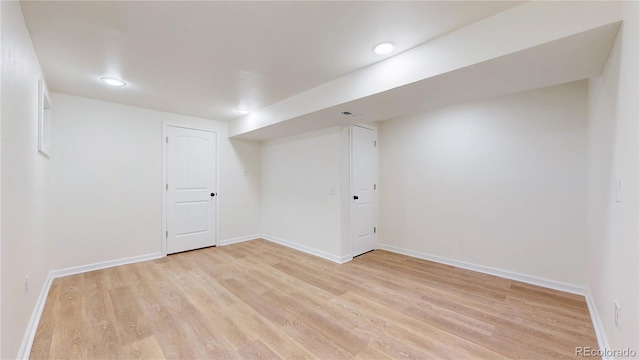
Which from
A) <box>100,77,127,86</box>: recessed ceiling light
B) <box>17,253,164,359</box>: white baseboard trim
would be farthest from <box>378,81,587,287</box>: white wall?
<box>17,253,164,359</box>: white baseboard trim

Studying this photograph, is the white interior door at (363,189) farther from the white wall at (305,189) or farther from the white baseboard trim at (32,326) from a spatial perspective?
the white baseboard trim at (32,326)

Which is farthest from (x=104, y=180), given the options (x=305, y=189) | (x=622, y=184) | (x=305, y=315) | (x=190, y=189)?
(x=622, y=184)

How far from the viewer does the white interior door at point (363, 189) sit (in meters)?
3.91

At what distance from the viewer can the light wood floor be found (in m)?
1.80

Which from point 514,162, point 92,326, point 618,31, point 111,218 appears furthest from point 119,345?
point 514,162

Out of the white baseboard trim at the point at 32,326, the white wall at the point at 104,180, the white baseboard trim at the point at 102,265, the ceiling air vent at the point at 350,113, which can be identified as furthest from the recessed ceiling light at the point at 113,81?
the ceiling air vent at the point at 350,113

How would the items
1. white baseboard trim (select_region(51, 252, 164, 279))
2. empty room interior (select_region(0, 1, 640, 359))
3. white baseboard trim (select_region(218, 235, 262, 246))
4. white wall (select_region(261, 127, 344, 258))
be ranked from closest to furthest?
empty room interior (select_region(0, 1, 640, 359)) < white baseboard trim (select_region(51, 252, 164, 279)) < white wall (select_region(261, 127, 344, 258)) < white baseboard trim (select_region(218, 235, 262, 246))

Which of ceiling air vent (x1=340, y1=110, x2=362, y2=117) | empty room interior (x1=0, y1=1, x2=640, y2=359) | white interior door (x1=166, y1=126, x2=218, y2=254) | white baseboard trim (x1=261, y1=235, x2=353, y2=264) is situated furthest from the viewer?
white interior door (x1=166, y1=126, x2=218, y2=254)

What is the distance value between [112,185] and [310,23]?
3492mm

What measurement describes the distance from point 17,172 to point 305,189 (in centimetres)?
316

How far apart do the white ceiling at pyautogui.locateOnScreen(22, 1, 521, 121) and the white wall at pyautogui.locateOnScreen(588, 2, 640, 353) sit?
2.36ft

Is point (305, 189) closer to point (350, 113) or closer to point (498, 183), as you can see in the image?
point (350, 113)

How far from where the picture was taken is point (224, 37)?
194 centimetres

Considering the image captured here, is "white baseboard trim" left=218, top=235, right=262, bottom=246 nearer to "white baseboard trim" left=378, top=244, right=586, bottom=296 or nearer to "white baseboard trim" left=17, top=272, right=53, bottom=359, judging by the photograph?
"white baseboard trim" left=17, top=272, right=53, bottom=359
